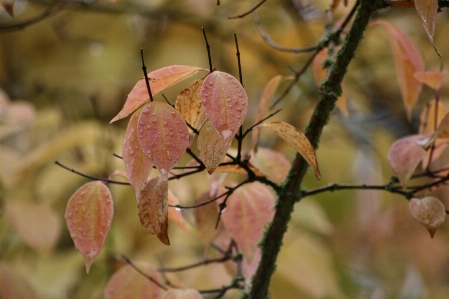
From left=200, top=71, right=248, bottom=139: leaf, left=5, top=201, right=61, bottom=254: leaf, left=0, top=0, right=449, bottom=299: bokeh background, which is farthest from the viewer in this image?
left=0, top=0, right=449, bottom=299: bokeh background

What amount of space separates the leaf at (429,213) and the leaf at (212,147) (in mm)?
186

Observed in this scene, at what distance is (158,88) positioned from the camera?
0.37m

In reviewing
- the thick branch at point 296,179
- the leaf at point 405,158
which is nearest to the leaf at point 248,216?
the thick branch at point 296,179

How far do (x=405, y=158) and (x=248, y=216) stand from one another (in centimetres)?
17

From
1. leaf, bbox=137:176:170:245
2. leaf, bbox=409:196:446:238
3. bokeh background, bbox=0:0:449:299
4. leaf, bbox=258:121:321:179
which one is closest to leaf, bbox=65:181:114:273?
leaf, bbox=137:176:170:245

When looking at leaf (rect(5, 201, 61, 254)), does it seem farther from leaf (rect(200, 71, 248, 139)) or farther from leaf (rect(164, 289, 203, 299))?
leaf (rect(200, 71, 248, 139))

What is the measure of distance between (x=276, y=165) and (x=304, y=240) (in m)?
0.54

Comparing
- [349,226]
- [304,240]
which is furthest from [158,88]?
[349,226]

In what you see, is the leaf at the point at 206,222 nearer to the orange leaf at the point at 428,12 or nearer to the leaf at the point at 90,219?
the leaf at the point at 90,219

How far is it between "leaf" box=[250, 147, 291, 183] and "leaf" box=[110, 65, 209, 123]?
20 centimetres

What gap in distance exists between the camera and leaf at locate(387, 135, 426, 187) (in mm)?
438

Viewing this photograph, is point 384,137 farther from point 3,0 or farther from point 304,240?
point 3,0

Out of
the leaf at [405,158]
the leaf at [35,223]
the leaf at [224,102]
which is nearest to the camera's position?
the leaf at [224,102]

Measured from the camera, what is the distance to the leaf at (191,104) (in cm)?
37
